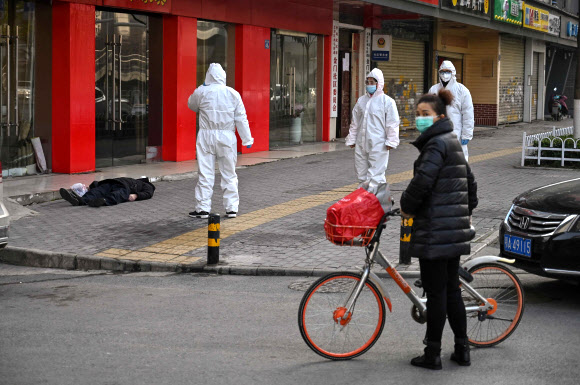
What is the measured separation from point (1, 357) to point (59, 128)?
31.8 ft

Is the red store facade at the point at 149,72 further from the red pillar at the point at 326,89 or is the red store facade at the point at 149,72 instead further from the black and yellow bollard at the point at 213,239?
the black and yellow bollard at the point at 213,239

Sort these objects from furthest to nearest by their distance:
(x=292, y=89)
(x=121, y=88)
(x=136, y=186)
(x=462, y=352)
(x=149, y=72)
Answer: (x=292, y=89) → (x=149, y=72) → (x=121, y=88) → (x=136, y=186) → (x=462, y=352)

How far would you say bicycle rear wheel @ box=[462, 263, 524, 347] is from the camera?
19.6 ft

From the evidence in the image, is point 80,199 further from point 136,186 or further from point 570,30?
point 570,30

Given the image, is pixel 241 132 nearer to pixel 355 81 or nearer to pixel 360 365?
pixel 360 365

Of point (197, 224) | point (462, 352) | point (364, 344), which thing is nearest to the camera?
point (462, 352)

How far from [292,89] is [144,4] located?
628 cm

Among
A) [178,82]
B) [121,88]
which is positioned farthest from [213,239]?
[178,82]

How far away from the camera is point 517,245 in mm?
7273

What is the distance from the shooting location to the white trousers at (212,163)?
11188mm

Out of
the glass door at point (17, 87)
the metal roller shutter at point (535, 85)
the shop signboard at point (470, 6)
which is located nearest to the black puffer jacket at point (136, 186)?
the glass door at point (17, 87)

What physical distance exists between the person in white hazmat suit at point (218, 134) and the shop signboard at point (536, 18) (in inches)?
913

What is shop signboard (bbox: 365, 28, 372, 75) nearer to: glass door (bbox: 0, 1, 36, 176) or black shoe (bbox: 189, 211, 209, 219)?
glass door (bbox: 0, 1, 36, 176)

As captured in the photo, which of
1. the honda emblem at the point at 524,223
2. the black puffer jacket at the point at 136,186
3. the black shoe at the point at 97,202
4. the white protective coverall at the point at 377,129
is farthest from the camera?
the black puffer jacket at the point at 136,186
